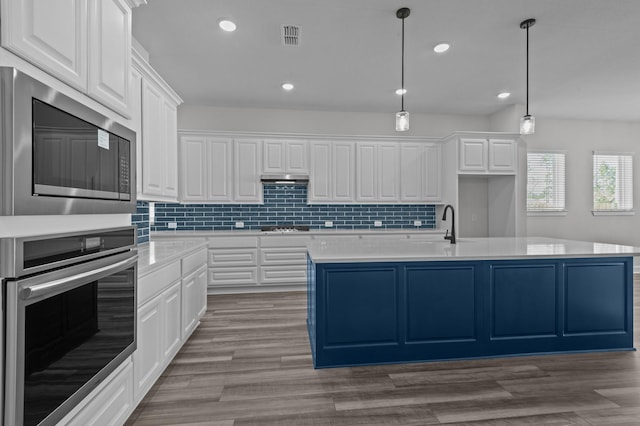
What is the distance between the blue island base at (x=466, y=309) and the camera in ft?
8.00

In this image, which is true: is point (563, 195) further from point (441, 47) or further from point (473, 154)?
point (441, 47)

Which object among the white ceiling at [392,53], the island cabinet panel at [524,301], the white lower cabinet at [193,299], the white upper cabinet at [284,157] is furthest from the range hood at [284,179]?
the island cabinet panel at [524,301]

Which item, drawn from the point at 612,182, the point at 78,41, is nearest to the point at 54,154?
the point at 78,41

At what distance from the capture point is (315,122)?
17.7 ft

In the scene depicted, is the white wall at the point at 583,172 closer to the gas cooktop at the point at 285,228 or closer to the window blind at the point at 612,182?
the window blind at the point at 612,182

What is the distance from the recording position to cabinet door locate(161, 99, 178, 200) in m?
2.99

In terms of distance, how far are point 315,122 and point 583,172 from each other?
16.7 ft

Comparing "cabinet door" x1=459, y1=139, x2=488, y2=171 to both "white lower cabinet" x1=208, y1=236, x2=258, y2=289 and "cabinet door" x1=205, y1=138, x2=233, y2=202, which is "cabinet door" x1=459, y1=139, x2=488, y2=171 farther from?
"cabinet door" x1=205, y1=138, x2=233, y2=202

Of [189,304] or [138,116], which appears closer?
[138,116]

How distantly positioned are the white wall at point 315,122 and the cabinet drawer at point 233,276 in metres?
2.32

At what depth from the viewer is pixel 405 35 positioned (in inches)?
121

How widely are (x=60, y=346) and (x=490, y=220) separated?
19.8 feet

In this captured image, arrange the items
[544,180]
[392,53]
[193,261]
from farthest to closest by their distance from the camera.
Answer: [544,180]
[392,53]
[193,261]

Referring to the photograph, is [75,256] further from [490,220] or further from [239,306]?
[490,220]
